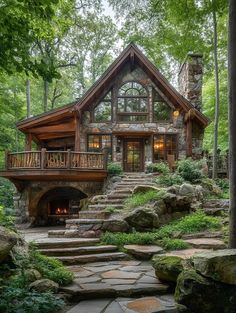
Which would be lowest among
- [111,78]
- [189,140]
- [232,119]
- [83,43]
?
[232,119]

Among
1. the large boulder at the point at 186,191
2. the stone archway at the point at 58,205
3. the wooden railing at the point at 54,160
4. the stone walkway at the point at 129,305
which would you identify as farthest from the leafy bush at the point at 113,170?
the stone walkway at the point at 129,305

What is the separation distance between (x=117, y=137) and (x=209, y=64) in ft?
29.8

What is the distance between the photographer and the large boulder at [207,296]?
359 centimetres

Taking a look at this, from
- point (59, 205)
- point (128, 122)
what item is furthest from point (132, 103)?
point (59, 205)

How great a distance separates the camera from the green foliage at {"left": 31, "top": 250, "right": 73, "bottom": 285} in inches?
192

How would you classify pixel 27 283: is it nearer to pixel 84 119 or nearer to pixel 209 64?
pixel 84 119

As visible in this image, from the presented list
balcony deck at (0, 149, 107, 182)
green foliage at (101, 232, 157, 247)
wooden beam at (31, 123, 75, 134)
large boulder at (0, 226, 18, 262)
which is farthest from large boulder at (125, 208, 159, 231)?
wooden beam at (31, 123, 75, 134)

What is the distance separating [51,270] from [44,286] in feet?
2.77

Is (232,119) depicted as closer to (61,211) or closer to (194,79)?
(61,211)

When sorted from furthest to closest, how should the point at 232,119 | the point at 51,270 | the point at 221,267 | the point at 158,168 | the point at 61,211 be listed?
1. the point at 61,211
2. the point at 158,168
3. the point at 51,270
4. the point at 232,119
5. the point at 221,267

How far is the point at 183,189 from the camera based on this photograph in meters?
9.98

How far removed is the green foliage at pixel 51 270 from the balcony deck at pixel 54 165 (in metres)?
7.98

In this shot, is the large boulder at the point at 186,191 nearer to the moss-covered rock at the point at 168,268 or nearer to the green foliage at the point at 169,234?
the green foliage at the point at 169,234

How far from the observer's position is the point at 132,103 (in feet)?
58.6
